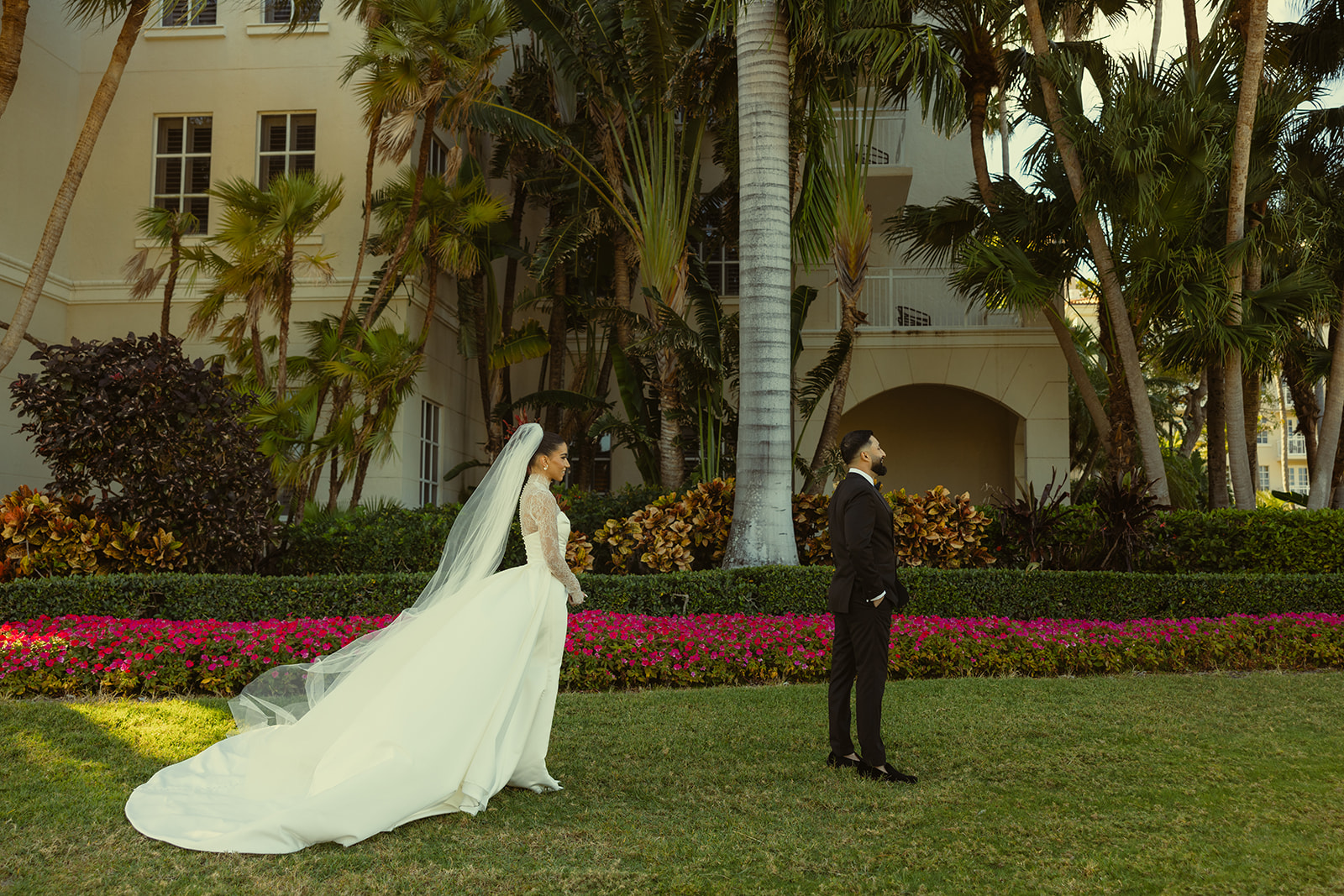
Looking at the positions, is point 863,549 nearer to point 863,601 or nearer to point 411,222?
point 863,601

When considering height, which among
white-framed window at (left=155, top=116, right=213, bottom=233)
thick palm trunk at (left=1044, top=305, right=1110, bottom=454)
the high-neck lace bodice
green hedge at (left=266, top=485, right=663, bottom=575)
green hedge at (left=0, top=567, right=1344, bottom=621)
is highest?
white-framed window at (left=155, top=116, right=213, bottom=233)

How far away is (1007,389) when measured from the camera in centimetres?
1648

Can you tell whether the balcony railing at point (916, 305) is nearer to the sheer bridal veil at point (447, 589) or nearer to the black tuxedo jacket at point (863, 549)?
the black tuxedo jacket at point (863, 549)

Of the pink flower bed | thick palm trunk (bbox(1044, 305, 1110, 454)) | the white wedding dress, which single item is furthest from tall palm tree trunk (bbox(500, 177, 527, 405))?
the white wedding dress

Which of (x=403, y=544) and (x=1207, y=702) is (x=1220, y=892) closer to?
(x=1207, y=702)

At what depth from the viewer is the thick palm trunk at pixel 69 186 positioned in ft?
34.1

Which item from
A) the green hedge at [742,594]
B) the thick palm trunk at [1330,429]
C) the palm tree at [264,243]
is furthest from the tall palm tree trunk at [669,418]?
the thick palm trunk at [1330,429]

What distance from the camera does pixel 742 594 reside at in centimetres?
955

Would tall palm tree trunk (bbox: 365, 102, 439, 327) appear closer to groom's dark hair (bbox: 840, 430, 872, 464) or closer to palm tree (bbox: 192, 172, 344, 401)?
palm tree (bbox: 192, 172, 344, 401)

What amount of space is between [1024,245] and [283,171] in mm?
11117

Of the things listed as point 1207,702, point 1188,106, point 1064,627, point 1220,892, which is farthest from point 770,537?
point 1188,106

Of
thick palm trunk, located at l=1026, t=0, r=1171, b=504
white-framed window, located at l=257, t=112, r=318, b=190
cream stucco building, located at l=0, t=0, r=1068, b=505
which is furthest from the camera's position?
white-framed window, located at l=257, t=112, r=318, b=190

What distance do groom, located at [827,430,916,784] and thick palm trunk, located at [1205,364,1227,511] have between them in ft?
34.1

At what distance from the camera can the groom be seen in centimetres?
527
